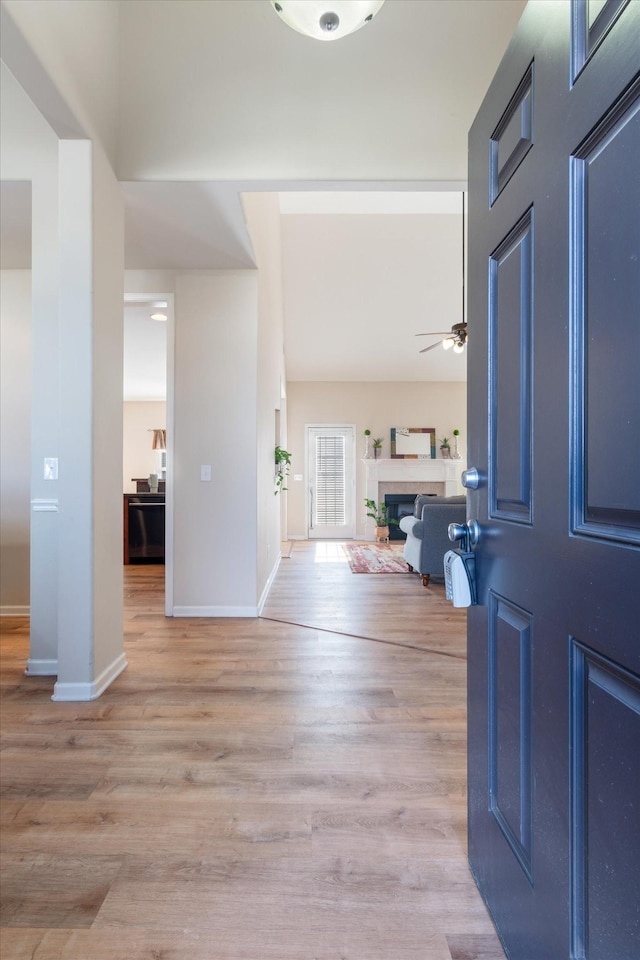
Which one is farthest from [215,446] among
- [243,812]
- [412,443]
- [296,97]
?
[412,443]

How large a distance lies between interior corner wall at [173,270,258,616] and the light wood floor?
0.84 m

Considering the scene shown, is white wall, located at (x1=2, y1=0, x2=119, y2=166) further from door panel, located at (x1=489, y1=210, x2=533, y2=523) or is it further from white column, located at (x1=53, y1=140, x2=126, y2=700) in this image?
door panel, located at (x1=489, y1=210, x2=533, y2=523)

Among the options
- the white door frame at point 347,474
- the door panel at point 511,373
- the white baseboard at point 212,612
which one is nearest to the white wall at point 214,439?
the white baseboard at point 212,612

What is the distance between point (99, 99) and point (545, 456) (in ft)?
8.84

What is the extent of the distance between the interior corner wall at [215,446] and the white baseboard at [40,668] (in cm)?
110

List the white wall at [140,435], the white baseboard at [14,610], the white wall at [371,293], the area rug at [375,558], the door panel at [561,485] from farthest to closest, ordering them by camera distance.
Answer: the white wall at [140,435] → the white wall at [371,293] → the area rug at [375,558] → the white baseboard at [14,610] → the door panel at [561,485]

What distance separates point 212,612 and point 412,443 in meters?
5.93

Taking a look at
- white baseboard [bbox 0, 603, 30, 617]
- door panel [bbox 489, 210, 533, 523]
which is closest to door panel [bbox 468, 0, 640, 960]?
door panel [bbox 489, 210, 533, 523]

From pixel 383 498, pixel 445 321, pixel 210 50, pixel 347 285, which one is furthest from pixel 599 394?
pixel 383 498

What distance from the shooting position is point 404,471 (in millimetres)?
8844

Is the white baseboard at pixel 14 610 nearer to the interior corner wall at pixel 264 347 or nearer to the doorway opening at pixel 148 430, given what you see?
the doorway opening at pixel 148 430

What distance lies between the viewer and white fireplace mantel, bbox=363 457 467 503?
8828mm

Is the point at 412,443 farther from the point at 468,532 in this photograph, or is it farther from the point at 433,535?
the point at 468,532

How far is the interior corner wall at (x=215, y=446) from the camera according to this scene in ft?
A: 12.2
